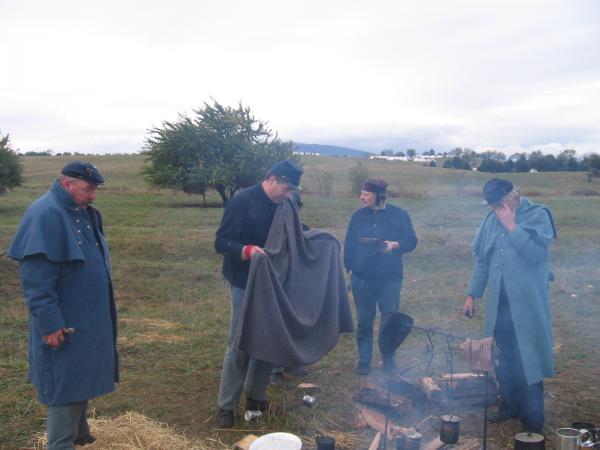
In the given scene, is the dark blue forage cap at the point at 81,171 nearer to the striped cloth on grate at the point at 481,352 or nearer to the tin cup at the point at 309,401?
the tin cup at the point at 309,401

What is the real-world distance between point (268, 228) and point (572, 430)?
2.39m

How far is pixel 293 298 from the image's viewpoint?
4.20 metres

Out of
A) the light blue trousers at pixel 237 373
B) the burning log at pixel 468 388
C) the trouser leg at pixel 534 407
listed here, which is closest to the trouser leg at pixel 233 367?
the light blue trousers at pixel 237 373

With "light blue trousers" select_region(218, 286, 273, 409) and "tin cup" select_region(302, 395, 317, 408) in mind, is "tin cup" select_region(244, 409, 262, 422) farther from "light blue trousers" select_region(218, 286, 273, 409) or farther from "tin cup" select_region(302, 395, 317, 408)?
"tin cup" select_region(302, 395, 317, 408)

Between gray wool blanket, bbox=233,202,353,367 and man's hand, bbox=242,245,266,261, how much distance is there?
0.04 meters

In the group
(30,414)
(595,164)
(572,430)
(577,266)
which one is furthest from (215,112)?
(595,164)

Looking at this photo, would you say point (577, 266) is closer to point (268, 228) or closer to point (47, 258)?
point (268, 228)

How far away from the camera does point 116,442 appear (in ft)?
13.0

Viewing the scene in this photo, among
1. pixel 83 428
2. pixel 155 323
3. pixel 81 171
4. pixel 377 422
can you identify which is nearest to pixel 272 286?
pixel 377 422

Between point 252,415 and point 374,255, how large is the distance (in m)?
1.82

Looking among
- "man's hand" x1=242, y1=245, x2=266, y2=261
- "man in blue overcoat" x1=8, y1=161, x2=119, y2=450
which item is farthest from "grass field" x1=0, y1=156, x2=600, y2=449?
"man's hand" x1=242, y1=245, x2=266, y2=261

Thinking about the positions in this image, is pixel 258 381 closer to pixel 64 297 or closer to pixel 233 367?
pixel 233 367

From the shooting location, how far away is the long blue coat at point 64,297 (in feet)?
9.93

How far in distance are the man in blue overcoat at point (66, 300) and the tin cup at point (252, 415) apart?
4.23 ft
